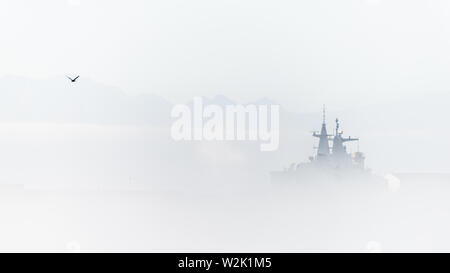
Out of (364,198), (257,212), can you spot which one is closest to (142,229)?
(257,212)

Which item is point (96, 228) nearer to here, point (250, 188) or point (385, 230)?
point (250, 188)

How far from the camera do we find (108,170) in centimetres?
1072

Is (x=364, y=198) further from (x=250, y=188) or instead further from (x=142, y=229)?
(x=142, y=229)

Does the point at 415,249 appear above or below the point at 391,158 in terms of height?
below

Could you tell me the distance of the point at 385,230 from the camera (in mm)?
10406

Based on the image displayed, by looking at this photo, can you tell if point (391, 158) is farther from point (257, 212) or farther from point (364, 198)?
point (257, 212)

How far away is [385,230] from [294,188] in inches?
46.7

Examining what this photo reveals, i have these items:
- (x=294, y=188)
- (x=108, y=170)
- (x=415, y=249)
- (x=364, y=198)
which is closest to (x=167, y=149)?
(x=108, y=170)

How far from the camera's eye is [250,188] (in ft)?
35.7
